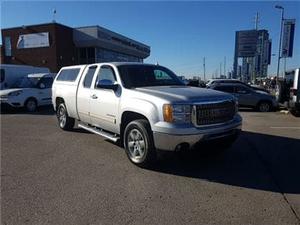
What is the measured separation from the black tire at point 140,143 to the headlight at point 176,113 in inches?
20.0

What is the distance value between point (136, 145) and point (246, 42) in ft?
203

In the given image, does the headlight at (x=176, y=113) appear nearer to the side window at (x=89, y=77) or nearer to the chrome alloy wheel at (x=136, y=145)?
the chrome alloy wheel at (x=136, y=145)

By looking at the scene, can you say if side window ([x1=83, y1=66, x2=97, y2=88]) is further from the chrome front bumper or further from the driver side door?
the chrome front bumper

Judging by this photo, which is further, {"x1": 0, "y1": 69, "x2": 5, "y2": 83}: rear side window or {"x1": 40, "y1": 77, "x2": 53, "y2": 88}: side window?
{"x1": 0, "y1": 69, "x2": 5, "y2": 83}: rear side window

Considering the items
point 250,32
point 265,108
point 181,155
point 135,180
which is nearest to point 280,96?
point 265,108

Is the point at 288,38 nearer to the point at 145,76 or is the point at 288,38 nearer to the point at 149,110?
the point at 145,76

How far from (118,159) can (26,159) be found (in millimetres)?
1822

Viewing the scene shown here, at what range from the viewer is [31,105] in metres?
15.2

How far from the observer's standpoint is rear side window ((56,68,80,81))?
8.61 metres

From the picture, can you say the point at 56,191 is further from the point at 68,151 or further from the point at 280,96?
the point at 280,96

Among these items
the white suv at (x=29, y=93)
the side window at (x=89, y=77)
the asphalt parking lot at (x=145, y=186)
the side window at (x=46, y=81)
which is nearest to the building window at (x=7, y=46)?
the white suv at (x=29, y=93)

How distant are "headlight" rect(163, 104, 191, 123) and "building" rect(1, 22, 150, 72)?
3276cm

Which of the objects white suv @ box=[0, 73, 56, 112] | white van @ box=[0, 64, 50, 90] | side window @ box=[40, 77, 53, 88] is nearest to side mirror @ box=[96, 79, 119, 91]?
white suv @ box=[0, 73, 56, 112]

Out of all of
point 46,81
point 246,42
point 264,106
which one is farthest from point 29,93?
point 246,42
